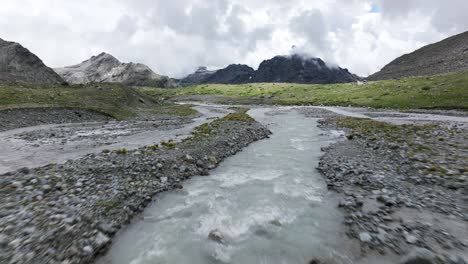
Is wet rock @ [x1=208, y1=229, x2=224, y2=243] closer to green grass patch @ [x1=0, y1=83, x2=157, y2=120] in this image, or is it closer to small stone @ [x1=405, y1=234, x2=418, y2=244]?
small stone @ [x1=405, y1=234, x2=418, y2=244]

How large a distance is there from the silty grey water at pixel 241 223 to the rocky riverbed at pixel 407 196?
3.33 ft

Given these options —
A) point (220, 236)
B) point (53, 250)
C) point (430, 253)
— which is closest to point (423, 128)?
point (430, 253)

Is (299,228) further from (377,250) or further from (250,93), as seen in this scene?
(250,93)

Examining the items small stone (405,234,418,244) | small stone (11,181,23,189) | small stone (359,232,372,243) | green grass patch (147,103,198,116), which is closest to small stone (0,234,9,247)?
small stone (11,181,23,189)

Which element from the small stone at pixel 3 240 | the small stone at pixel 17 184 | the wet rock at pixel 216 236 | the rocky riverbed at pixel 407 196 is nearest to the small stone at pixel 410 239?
the rocky riverbed at pixel 407 196

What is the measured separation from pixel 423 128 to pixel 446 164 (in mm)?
16073

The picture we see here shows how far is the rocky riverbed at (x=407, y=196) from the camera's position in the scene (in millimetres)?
7809

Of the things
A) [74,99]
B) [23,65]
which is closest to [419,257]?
[74,99]

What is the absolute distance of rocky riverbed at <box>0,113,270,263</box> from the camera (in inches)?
293

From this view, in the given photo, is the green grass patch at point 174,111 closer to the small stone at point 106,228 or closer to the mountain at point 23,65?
the small stone at point 106,228

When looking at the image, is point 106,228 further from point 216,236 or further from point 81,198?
point 216,236

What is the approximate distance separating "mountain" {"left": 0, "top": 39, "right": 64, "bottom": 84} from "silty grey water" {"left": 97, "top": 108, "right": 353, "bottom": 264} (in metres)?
131

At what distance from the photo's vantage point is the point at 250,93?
16662 centimetres

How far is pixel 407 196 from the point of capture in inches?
426
